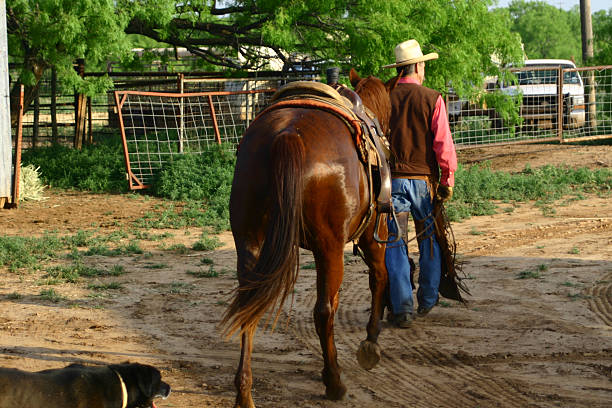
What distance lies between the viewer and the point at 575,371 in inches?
188

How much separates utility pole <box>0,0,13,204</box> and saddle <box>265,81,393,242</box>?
26.2 ft

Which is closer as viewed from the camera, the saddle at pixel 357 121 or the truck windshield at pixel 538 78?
the saddle at pixel 357 121

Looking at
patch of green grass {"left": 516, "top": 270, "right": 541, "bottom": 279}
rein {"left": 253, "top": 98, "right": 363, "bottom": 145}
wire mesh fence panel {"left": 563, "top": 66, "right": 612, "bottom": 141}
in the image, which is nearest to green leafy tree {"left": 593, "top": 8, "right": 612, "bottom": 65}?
wire mesh fence panel {"left": 563, "top": 66, "right": 612, "bottom": 141}

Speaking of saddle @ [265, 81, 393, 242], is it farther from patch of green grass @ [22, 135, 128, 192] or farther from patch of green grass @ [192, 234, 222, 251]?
patch of green grass @ [22, 135, 128, 192]

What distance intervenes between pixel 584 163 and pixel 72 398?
43.1 feet

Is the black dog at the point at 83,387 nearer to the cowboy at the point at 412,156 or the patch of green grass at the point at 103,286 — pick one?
the cowboy at the point at 412,156

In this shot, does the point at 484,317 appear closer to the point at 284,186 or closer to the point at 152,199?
the point at 284,186

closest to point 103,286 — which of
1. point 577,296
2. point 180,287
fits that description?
point 180,287

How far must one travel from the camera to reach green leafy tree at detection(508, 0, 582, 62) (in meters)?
67.8

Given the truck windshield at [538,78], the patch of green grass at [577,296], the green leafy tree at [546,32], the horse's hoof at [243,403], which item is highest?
the green leafy tree at [546,32]

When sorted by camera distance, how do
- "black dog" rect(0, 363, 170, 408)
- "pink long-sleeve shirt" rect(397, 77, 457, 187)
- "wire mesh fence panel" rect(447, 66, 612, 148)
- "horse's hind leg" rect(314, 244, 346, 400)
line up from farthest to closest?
"wire mesh fence panel" rect(447, 66, 612, 148), "pink long-sleeve shirt" rect(397, 77, 457, 187), "horse's hind leg" rect(314, 244, 346, 400), "black dog" rect(0, 363, 170, 408)

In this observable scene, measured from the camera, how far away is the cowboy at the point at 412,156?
18.8 feet

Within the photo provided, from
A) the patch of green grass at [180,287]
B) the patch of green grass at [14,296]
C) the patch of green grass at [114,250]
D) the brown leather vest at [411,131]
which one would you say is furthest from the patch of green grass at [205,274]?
the brown leather vest at [411,131]

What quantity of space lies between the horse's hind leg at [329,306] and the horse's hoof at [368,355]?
1.31 ft
